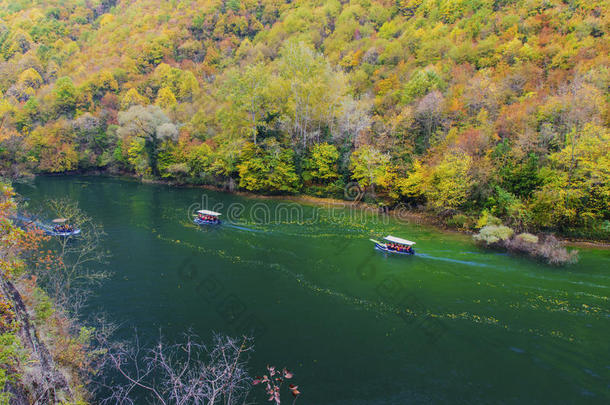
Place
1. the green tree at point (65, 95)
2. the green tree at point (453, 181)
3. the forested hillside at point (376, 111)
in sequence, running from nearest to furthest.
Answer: the forested hillside at point (376, 111) < the green tree at point (453, 181) < the green tree at point (65, 95)

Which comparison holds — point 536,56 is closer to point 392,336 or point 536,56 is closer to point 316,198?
point 316,198

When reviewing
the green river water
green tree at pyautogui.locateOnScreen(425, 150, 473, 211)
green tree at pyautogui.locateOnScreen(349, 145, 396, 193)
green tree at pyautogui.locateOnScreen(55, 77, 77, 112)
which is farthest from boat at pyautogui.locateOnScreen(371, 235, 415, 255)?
green tree at pyautogui.locateOnScreen(55, 77, 77, 112)

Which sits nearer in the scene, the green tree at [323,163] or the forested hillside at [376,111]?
the forested hillside at [376,111]

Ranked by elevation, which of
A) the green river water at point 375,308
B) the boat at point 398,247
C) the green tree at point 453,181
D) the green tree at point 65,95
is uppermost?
the green tree at point 65,95

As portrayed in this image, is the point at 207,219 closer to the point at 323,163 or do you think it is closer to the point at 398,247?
the point at 323,163

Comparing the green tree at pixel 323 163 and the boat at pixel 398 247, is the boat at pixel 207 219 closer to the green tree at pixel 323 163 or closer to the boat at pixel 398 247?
the green tree at pixel 323 163

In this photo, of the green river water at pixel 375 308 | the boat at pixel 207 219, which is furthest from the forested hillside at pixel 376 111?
the boat at pixel 207 219
